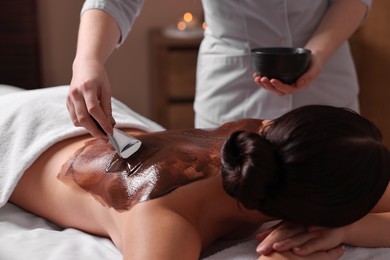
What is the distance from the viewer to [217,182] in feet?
4.11

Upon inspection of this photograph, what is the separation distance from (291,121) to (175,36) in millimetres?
2541

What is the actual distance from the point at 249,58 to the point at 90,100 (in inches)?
29.0

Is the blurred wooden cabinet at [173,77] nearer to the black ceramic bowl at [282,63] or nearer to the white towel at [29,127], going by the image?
the white towel at [29,127]

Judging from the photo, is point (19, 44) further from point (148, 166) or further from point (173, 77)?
point (148, 166)

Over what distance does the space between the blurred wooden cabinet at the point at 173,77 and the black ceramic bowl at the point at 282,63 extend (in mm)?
2063

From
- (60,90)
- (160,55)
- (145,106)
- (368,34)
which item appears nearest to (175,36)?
(160,55)

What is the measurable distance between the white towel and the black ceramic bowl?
0.37 m

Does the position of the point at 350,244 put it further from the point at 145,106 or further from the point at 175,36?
the point at 145,106

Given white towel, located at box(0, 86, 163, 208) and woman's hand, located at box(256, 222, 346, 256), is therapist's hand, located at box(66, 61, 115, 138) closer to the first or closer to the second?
white towel, located at box(0, 86, 163, 208)

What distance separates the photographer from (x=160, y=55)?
3568 mm

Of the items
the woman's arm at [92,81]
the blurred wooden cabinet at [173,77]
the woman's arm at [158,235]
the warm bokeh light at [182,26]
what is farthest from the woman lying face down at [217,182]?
the warm bokeh light at [182,26]

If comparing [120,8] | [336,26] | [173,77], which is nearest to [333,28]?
[336,26]

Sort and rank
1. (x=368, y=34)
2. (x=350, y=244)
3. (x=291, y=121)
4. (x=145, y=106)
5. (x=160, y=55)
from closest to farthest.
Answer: (x=291, y=121) → (x=350, y=244) → (x=368, y=34) → (x=160, y=55) → (x=145, y=106)

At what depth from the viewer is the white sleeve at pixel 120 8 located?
5.22ft
